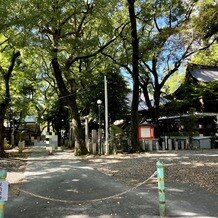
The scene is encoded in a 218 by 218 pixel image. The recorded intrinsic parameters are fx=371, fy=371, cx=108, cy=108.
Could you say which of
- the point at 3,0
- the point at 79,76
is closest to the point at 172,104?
the point at 79,76

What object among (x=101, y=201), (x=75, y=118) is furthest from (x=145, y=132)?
(x=75, y=118)

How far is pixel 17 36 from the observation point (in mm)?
18047

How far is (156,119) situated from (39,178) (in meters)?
21.4

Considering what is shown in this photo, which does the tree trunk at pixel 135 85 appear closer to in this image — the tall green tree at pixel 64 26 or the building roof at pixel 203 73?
the tall green tree at pixel 64 26

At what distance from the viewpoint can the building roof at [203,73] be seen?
110 feet

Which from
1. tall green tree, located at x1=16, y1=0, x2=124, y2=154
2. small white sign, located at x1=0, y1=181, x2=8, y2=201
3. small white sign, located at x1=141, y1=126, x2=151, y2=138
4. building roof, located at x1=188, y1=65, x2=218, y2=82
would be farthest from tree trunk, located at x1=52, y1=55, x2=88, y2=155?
small white sign, located at x1=0, y1=181, x2=8, y2=201

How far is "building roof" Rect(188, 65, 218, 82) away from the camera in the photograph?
33.6 m

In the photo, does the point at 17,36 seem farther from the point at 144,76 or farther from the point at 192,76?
the point at 192,76

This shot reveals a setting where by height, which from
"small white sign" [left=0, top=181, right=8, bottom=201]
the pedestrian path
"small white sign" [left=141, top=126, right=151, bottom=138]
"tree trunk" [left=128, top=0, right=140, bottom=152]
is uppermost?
"tree trunk" [left=128, top=0, right=140, bottom=152]

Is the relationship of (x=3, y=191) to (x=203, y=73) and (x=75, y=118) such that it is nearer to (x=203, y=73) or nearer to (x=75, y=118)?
(x=75, y=118)

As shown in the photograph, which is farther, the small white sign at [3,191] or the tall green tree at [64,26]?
the tall green tree at [64,26]

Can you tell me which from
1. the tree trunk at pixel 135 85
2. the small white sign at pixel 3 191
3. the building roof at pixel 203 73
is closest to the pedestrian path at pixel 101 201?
the small white sign at pixel 3 191

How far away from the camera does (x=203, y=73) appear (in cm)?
3481

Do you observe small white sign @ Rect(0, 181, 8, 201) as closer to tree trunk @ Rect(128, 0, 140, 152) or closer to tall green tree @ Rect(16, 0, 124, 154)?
tall green tree @ Rect(16, 0, 124, 154)
